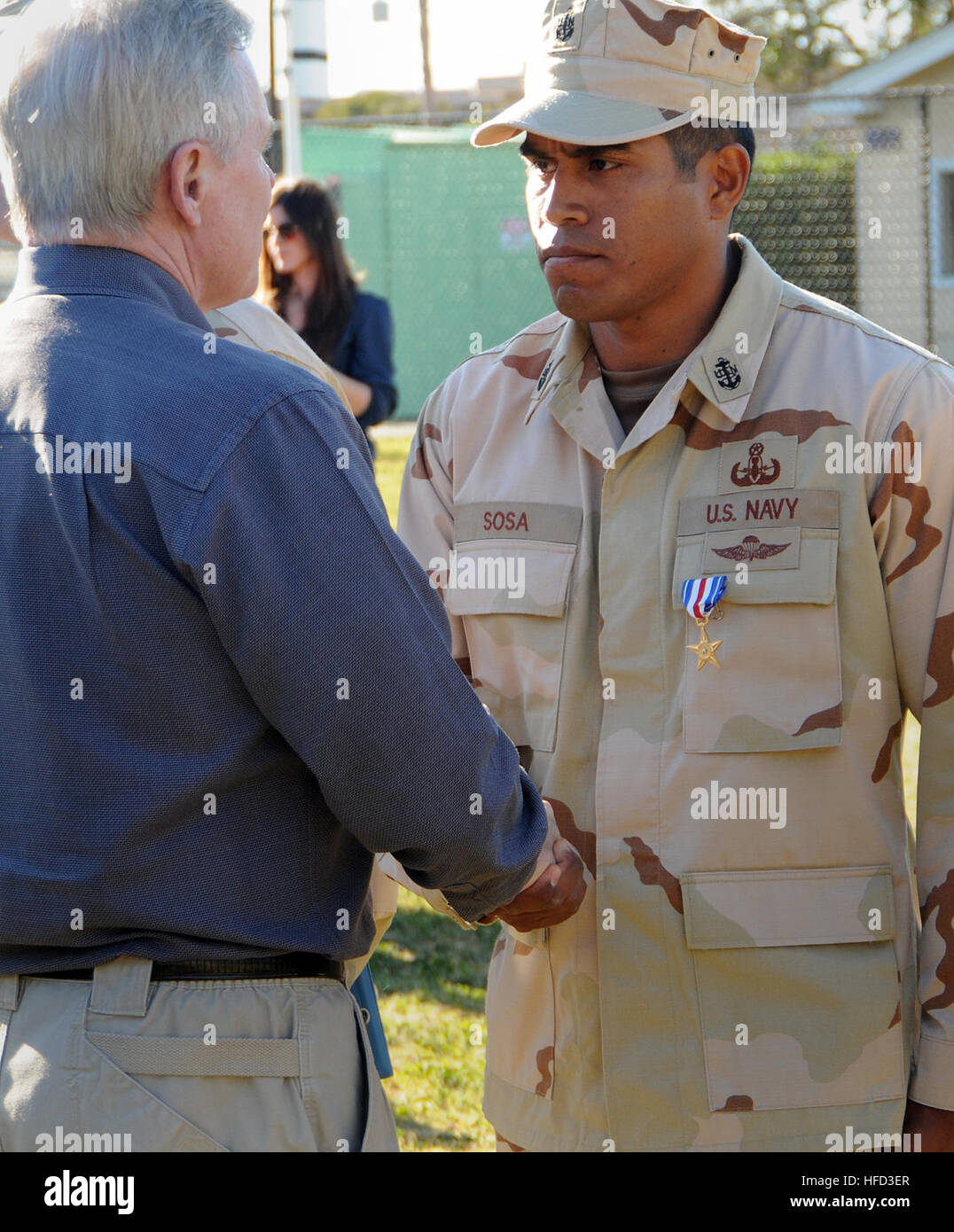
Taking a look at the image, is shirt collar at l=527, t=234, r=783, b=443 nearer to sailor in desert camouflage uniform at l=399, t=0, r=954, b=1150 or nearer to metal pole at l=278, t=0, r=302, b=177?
sailor in desert camouflage uniform at l=399, t=0, r=954, b=1150

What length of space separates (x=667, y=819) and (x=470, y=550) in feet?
1.88

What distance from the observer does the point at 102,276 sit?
169cm

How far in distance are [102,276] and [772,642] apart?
1.12 meters

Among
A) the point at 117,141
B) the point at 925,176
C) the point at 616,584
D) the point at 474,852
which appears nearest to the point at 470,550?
the point at 616,584

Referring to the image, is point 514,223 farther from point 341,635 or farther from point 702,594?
point 341,635

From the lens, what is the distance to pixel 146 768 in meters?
1.61

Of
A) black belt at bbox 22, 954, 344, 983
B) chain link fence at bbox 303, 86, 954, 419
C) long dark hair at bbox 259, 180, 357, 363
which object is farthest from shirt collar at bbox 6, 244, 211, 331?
chain link fence at bbox 303, 86, 954, 419

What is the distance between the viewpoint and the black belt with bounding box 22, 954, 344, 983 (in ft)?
5.46

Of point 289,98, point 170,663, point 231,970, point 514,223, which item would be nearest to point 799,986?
point 231,970

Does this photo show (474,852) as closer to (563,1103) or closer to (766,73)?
(563,1103)

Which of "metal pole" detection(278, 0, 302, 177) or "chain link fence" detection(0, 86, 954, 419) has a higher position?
"metal pole" detection(278, 0, 302, 177)

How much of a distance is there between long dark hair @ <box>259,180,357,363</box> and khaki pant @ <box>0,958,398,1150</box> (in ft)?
13.6

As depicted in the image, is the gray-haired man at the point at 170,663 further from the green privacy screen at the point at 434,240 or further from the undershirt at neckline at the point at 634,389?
the green privacy screen at the point at 434,240

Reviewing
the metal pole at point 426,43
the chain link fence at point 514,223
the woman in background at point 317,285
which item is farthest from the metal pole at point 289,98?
the metal pole at point 426,43
